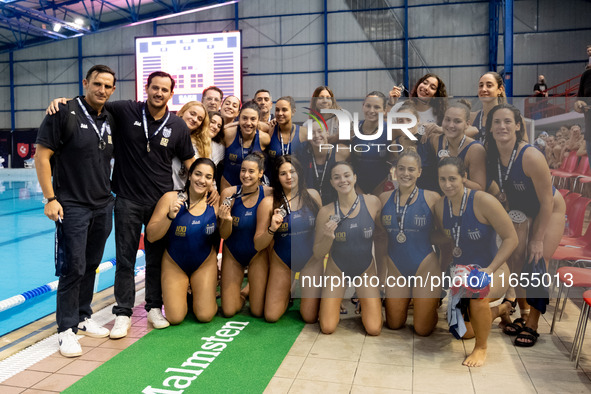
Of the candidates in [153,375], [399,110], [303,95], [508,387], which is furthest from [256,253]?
[303,95]

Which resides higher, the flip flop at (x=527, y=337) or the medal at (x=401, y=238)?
the medal at (x=401, y=238)

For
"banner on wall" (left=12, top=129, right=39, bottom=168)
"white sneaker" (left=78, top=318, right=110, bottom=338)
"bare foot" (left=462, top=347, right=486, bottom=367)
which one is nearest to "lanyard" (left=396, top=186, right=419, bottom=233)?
"bare foot" (left=462, top=347, right=486, bottom=367)

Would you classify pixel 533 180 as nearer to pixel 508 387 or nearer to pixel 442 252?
pixel 442 252

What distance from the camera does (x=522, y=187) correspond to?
355 cm

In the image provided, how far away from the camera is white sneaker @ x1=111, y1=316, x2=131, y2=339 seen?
392 cm

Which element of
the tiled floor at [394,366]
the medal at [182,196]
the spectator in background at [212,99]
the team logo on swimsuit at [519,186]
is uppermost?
the spectator in background at [212,99]

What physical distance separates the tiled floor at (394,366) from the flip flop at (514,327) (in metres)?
0.05

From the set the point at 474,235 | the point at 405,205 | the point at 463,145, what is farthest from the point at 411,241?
the point at 463,145

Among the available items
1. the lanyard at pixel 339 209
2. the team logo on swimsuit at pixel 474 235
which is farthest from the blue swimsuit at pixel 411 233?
the team logo on swimsuit at pixel 474 235

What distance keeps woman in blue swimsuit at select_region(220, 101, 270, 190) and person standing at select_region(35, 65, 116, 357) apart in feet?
4.19

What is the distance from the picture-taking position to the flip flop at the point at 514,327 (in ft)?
13.0

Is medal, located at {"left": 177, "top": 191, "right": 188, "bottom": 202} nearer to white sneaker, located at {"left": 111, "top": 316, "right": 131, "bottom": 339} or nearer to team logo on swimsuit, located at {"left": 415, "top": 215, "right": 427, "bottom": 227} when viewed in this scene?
white sneaker, located at {"left": 111, "top": 316, "right": 131, "bottom": 339}

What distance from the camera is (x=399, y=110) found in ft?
12.5

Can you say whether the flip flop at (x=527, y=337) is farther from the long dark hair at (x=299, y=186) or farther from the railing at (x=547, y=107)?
the long dark hair at (x=299, y=186)
